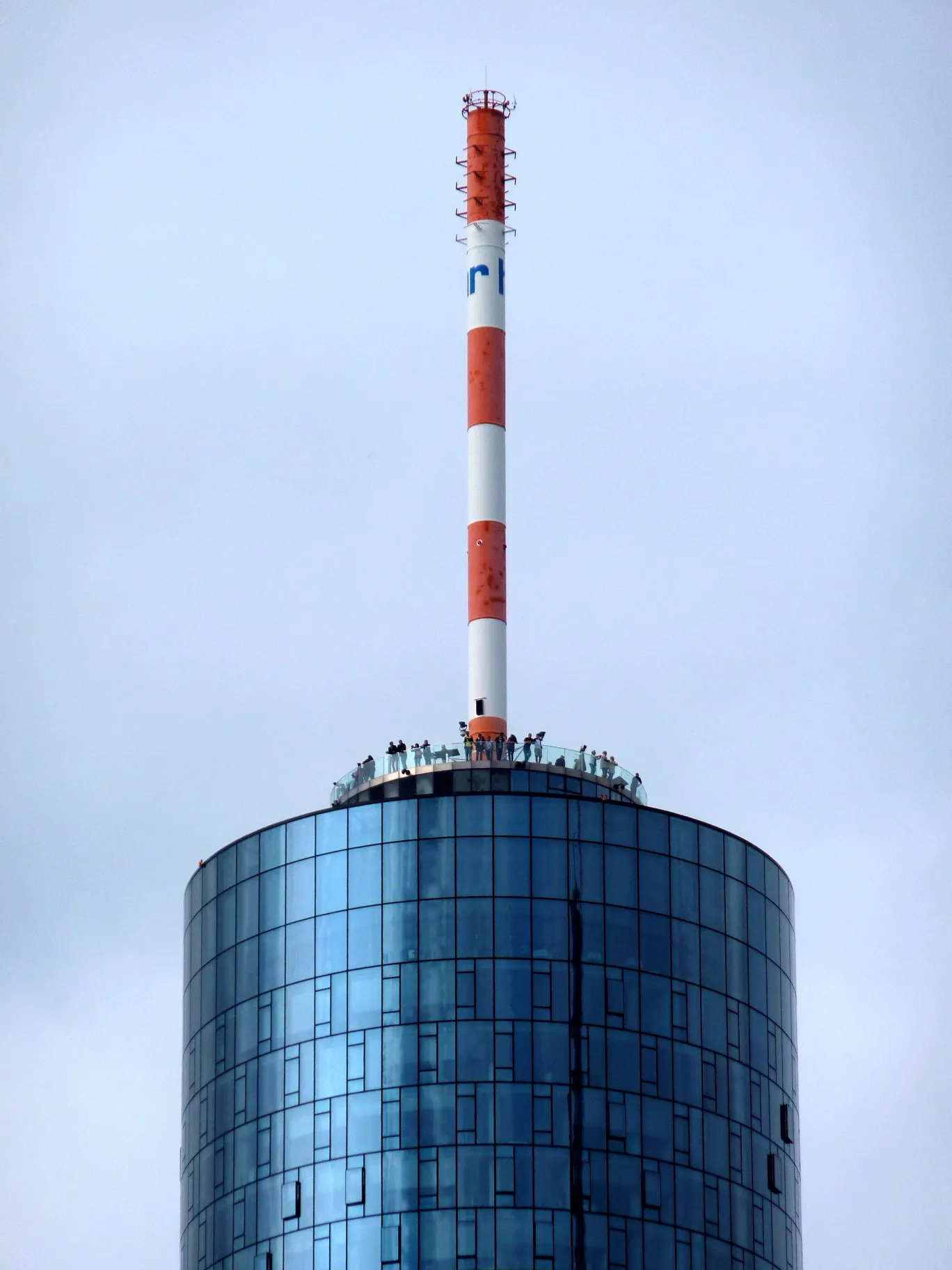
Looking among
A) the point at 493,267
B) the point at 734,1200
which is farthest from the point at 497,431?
the point at 734,1200

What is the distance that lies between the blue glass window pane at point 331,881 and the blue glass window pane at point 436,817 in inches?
161

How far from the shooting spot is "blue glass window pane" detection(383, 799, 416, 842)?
564 ft

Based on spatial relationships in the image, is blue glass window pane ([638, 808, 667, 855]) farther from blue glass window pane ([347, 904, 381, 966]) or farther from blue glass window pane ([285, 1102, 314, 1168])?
blue glass window pane ([285, 1102, 314, 1168])

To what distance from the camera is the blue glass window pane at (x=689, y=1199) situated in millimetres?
169000

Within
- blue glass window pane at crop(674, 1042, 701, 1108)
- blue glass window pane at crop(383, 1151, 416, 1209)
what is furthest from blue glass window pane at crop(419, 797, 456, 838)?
blue glass window pane at crop(383, 1151, 416, 1209)

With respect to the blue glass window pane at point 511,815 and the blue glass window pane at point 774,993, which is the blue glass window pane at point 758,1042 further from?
the blue glass window pane at point 511,815

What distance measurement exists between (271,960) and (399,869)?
7505mm

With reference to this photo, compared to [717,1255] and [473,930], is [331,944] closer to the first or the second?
[473,930]

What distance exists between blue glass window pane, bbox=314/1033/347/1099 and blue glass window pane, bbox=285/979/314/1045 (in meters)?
0.92

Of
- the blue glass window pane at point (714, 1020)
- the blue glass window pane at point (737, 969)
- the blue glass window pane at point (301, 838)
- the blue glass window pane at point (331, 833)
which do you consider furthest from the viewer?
the blue glass window pane at point (737, 969)

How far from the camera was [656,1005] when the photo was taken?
17200 cm

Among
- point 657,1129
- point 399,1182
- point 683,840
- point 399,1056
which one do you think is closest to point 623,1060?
point 657,1129

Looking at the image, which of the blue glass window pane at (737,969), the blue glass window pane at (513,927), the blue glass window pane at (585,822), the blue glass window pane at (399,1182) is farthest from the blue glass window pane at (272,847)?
the blue glass window pane at (737,969)

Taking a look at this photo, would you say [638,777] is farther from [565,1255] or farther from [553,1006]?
[565,1255]
